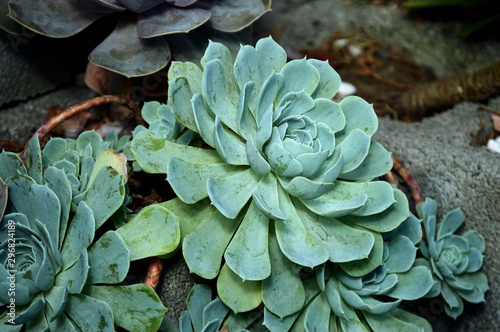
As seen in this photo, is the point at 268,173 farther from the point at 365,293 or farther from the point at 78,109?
the point at 78,109

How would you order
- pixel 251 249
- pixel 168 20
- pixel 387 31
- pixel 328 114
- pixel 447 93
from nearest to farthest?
1. pixel 251 249
2. pixel 328 114
3. pixel 168 20
4. pixel 447 93
5. pixel 387 31

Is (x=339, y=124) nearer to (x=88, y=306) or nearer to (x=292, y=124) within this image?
(x=292, y=124)

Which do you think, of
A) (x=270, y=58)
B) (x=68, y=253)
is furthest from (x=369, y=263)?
(x=68, y=253)

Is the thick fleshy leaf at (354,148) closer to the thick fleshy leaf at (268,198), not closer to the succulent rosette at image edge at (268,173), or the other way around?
the succulent rosette at image edge at (268,173)

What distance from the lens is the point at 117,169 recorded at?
0.90 metres

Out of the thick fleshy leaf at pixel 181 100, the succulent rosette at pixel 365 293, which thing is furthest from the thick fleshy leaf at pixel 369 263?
the thick fleshy leaf at pixel 181 100

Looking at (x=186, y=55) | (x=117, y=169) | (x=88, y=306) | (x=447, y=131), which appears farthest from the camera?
(x=447, y=131)

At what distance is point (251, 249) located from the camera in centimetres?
85

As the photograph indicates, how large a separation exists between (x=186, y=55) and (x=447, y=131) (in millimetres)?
952

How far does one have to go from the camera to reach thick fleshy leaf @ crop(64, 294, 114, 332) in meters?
0.77

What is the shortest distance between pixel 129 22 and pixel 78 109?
0.27 metres

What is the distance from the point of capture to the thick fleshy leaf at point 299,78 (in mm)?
957

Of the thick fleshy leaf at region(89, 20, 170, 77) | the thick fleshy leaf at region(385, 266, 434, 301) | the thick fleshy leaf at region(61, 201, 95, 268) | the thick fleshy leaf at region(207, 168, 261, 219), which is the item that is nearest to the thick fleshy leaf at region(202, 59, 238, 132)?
the thick fleshy leaf at region(207, 168, 261, 219)

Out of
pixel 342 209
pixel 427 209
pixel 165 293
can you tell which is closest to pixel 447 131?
pixel 427 209
